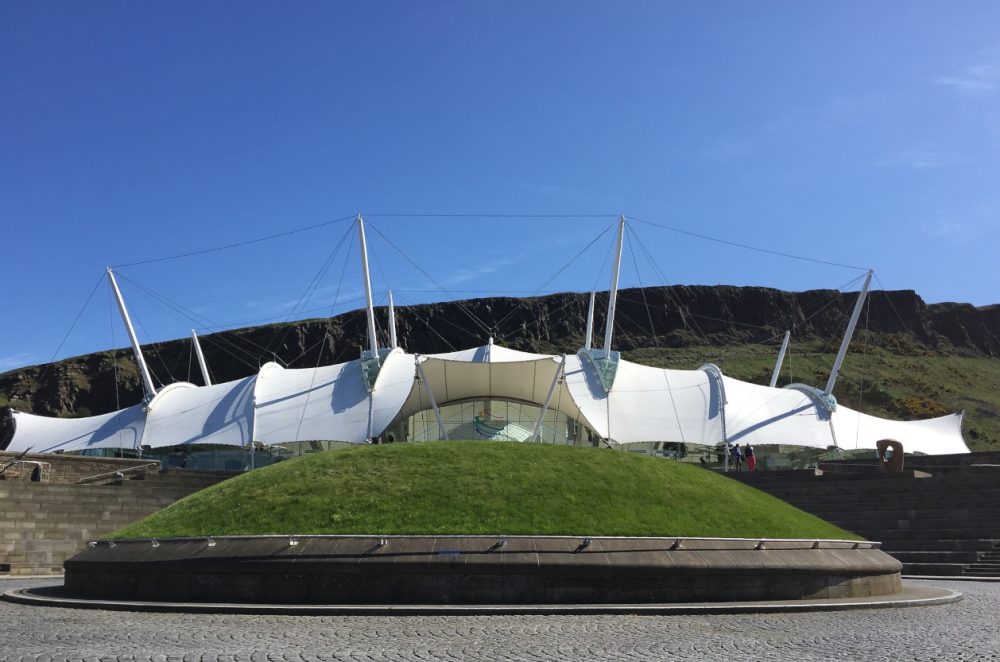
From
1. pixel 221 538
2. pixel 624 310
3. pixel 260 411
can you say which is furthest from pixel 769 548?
pixel 624 310

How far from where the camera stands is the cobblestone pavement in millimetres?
10953

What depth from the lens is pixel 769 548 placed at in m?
17.2

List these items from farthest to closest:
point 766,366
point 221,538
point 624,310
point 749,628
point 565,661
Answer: point 624,310, point 766,366, point 221,538, point 749,628, point 565,661

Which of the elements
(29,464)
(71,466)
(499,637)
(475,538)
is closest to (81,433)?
(71,466)

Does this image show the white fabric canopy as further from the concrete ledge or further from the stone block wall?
the concrete ledge

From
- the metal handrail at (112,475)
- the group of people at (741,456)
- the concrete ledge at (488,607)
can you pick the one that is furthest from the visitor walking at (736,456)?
the concrete ledge at (488,607)

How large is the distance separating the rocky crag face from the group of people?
7666 cm

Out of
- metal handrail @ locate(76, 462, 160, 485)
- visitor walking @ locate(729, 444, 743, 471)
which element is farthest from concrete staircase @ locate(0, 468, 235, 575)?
visitor walking @ locate(729, 444, 743, 471)

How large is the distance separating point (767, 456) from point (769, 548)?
33193 mm

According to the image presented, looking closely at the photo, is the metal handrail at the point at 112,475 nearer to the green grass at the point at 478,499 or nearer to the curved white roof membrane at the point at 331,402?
the curved white roof membrane at the point at 331,402

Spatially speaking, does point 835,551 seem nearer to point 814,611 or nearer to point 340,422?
point 814,611

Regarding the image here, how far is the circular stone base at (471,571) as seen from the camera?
15594 mm

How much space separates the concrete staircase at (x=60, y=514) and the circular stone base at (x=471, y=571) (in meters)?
12.3

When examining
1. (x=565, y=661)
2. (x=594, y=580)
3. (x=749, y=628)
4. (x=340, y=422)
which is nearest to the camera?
(x=565, y=661)
